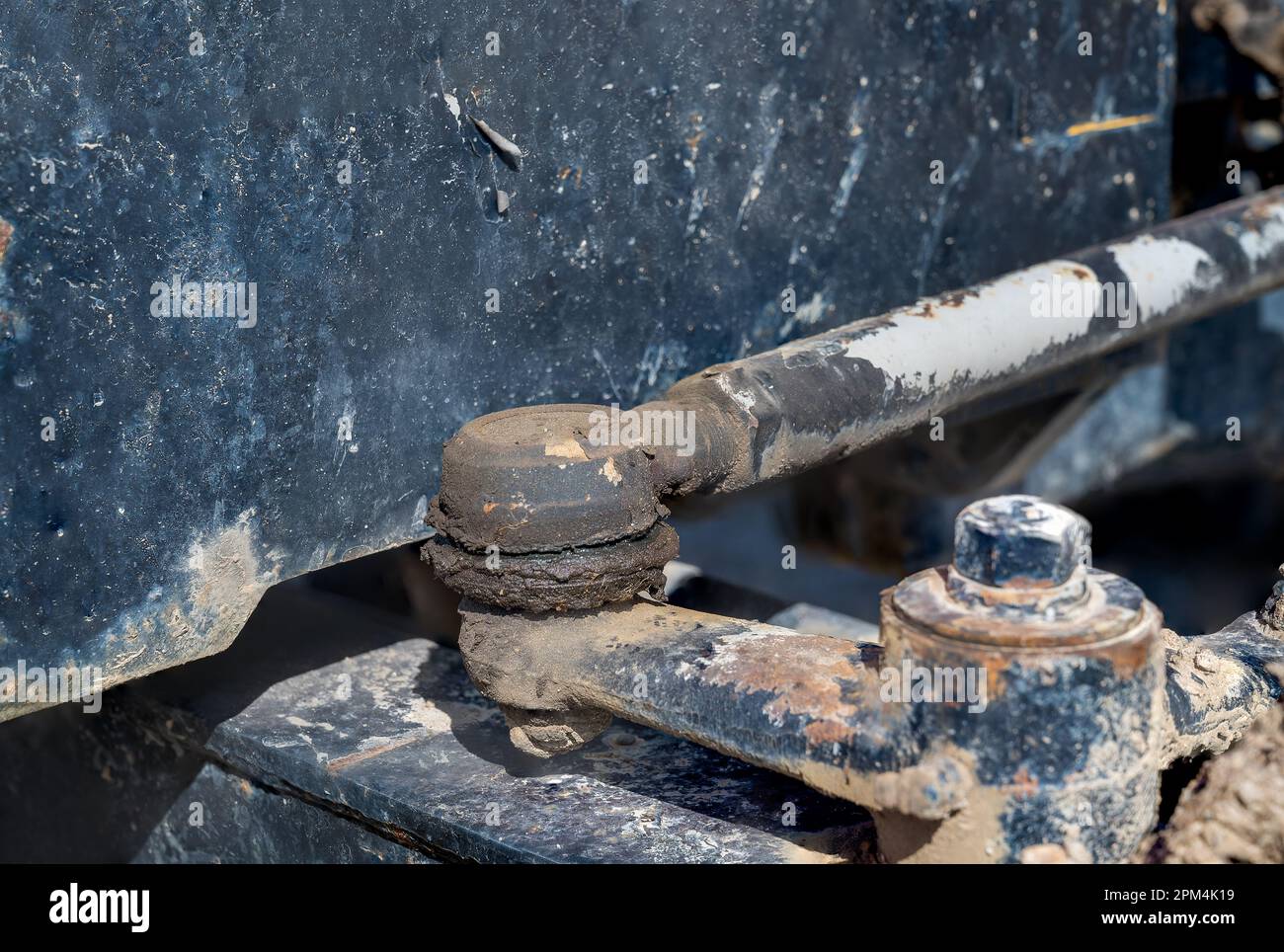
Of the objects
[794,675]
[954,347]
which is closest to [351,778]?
[794,675]

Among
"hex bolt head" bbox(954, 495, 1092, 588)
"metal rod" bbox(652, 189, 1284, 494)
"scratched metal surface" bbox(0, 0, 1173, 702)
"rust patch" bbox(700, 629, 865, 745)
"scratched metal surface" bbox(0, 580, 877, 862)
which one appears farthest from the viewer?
"metal rod" bbox(652, 189, 1284, 494)

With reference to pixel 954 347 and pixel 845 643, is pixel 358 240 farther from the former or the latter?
pixel 954 347

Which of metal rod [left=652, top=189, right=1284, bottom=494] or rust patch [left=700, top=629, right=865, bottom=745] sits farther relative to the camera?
metal rod [left=652, top=189, right=1284, bottom=494]

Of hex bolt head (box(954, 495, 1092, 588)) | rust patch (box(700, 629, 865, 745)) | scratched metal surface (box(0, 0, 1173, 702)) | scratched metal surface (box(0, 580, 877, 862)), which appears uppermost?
scratched metal surface (box(0, 0, 1173, 702))

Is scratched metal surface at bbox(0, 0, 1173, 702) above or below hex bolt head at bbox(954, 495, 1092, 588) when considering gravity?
above

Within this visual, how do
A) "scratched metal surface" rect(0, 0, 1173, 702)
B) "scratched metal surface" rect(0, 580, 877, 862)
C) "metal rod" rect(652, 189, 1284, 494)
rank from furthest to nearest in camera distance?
"metal rod" rect(652, 189, 1284, 494)
"scratched metal surface" rect(0, 580, 877, 862)
"scratched metal surface" rect(0, 0, 1173, 702)

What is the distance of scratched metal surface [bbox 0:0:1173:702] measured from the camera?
1783 mm

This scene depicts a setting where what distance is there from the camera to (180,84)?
1.82 meters

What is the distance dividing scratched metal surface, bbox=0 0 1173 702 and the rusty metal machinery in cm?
22

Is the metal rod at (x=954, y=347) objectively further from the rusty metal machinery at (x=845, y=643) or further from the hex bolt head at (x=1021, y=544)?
the hex bolt head at (x=1021, y=544)

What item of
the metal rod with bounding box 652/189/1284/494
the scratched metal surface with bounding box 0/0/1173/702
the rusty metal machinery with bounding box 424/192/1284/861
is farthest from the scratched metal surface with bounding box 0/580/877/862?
the metal rod with bounding box 652/189/1284/494

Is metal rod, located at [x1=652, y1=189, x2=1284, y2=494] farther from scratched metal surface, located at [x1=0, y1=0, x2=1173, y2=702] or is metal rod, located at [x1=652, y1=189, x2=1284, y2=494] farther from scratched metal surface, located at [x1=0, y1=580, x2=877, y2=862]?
scratched metal surface, located at [x1=0, y1=580, x2=877, y2=862]

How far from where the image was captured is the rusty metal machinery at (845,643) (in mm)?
1531

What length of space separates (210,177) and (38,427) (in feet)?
1.21
